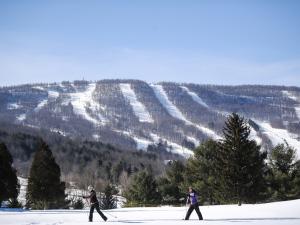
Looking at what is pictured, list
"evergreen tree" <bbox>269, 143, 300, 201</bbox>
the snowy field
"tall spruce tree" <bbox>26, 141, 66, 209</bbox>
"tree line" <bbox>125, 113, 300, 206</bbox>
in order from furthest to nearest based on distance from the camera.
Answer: "evergreen tree" <bbox>269, 143, 300, 201</bbox>
"tall spruce tree" <bbox>26, 141, 66, 209</bbox>
"tree line" <bbox>125, 113, 300, 206</bbox>
the snowy field

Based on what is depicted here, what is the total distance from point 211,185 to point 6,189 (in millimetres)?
23000

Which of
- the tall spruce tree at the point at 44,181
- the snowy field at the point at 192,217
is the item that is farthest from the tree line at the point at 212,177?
the snowy field at the point at 192,217

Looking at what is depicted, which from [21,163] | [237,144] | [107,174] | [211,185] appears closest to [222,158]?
[237,144]

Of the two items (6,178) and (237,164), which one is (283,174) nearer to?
(237,164)

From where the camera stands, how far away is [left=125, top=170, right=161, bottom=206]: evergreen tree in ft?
221

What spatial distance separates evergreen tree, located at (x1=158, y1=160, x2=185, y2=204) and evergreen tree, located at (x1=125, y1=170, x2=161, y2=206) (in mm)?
988

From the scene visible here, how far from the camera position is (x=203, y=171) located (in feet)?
197

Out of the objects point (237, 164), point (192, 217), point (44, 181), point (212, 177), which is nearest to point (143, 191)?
point (212, 177)

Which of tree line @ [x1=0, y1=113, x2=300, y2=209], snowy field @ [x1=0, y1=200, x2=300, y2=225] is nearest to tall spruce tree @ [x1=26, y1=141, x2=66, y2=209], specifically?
tree line @ [x1=0, y1=113, x2=300, y2=209]

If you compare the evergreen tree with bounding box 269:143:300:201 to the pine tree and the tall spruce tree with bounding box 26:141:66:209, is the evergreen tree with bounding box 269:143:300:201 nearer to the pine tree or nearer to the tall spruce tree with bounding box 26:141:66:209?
the tall spruce tree with bounding box 26:141:66:209

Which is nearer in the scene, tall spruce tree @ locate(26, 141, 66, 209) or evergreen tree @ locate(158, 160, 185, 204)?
tall spruce tree @ locate(26, 141, 66, 209)

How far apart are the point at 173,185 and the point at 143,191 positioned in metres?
4.27

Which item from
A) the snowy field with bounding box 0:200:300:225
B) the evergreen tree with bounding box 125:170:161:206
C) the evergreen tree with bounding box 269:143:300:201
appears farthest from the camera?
the evergreen tree with bounding box 125:170:161:206

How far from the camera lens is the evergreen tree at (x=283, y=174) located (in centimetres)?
5859
